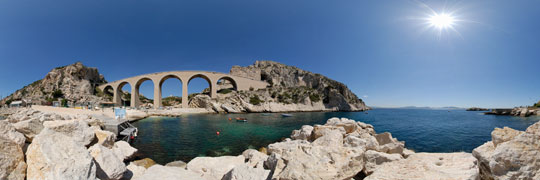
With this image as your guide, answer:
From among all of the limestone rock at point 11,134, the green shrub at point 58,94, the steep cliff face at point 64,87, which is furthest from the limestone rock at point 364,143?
the green shrub at point 58,94

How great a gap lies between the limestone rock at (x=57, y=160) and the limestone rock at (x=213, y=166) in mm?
2400

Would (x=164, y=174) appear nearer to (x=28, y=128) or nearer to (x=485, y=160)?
(x=28, y=128)

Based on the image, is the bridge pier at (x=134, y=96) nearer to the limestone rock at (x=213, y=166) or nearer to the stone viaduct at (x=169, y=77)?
the stone viaduct at (x=169, y=77)

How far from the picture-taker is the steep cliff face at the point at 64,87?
4526cm

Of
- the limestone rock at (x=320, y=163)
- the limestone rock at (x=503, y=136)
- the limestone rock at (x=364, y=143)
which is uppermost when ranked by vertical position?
the limestone rock at (x=503, y=136)

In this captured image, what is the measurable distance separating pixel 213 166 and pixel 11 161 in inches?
139

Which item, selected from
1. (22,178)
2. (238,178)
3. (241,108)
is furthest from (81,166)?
(241,108)

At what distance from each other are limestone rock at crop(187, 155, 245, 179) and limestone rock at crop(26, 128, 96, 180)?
240cm

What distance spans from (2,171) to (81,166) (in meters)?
0.97

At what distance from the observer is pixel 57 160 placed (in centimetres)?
268

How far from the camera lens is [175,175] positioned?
3918 mm

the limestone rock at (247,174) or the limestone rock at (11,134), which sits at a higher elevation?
the limestone rock at (11,134)

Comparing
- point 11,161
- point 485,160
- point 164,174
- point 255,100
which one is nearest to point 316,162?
point 485,160

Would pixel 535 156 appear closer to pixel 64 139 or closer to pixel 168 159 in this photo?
pixel 64 139
